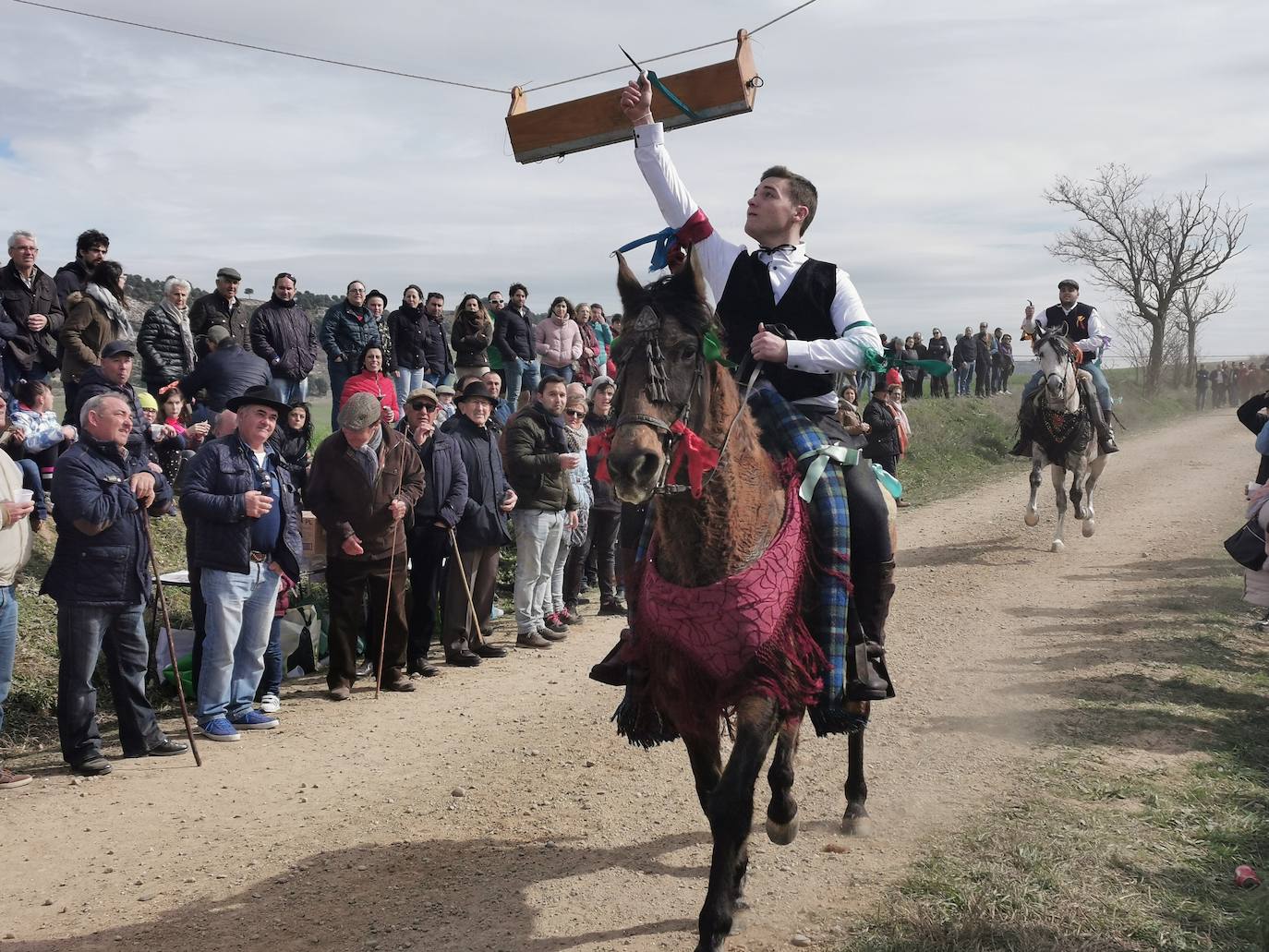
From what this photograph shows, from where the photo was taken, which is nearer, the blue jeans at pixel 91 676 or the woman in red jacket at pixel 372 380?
the blue jeans at pixel 91 676

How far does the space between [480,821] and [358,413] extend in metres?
3.82

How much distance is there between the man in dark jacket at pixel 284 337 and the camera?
11773 mm

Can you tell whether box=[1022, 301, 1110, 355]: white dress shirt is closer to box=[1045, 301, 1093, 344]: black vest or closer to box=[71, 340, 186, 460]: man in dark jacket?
box=[1045, 301, 1093, 344]: black vest

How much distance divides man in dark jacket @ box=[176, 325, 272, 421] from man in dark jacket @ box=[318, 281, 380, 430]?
1967 millimetres

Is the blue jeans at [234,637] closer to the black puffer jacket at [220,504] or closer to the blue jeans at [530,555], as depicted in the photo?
the black puffer jacket at [220,504]

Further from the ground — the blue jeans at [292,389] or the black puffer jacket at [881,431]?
the blue jeans at [292,389]

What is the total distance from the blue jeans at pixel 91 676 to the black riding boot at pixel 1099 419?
1244 cm

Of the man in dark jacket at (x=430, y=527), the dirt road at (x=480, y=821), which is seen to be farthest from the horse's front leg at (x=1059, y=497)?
the man in dark jacket at (x=430, y=527)

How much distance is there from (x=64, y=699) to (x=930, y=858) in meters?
5.19

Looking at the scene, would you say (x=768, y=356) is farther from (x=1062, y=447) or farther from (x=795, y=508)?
(x=1062, y=447)

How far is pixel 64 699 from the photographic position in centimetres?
669

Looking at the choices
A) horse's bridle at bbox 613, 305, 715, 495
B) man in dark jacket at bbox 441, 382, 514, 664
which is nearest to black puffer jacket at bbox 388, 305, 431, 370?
man in dark jacket at bbox 441, 382, 514, 664

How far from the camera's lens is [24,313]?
995cm

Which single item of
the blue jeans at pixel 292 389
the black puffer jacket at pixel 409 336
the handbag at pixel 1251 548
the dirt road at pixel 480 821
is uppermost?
the black puffer jacket at pixel 409 336
